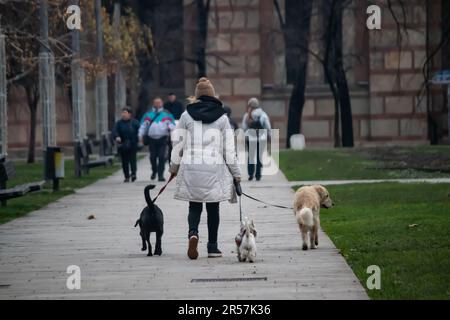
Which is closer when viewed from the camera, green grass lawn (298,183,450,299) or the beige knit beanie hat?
green grass lawn (298,183,450,299)

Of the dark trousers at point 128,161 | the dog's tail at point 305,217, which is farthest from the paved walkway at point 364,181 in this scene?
the dog's tail at point 305,217

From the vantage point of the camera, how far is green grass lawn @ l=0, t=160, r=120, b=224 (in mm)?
23839

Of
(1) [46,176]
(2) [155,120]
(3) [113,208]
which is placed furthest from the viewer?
(2) [155,120]

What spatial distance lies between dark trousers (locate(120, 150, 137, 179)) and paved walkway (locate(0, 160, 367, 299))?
26.8 feet

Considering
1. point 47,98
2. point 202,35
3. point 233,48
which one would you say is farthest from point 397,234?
point 233,48

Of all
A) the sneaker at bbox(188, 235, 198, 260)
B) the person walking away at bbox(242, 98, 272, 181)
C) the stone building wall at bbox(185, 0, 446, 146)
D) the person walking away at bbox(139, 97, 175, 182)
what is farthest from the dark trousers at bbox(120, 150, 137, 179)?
the stone building wall at bbox(185, 0, 446, 146)

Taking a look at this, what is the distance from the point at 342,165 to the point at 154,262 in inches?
778

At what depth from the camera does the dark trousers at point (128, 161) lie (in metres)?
32.0

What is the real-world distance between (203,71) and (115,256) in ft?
117

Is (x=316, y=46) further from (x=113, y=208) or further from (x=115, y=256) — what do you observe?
(x=115, y=256)

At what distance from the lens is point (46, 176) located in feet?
97.1

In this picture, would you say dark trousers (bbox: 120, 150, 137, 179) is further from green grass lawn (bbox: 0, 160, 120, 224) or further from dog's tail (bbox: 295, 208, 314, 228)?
dog's tail (bbox: 295, 208, 314, 228)

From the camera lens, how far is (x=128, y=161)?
32.2m
